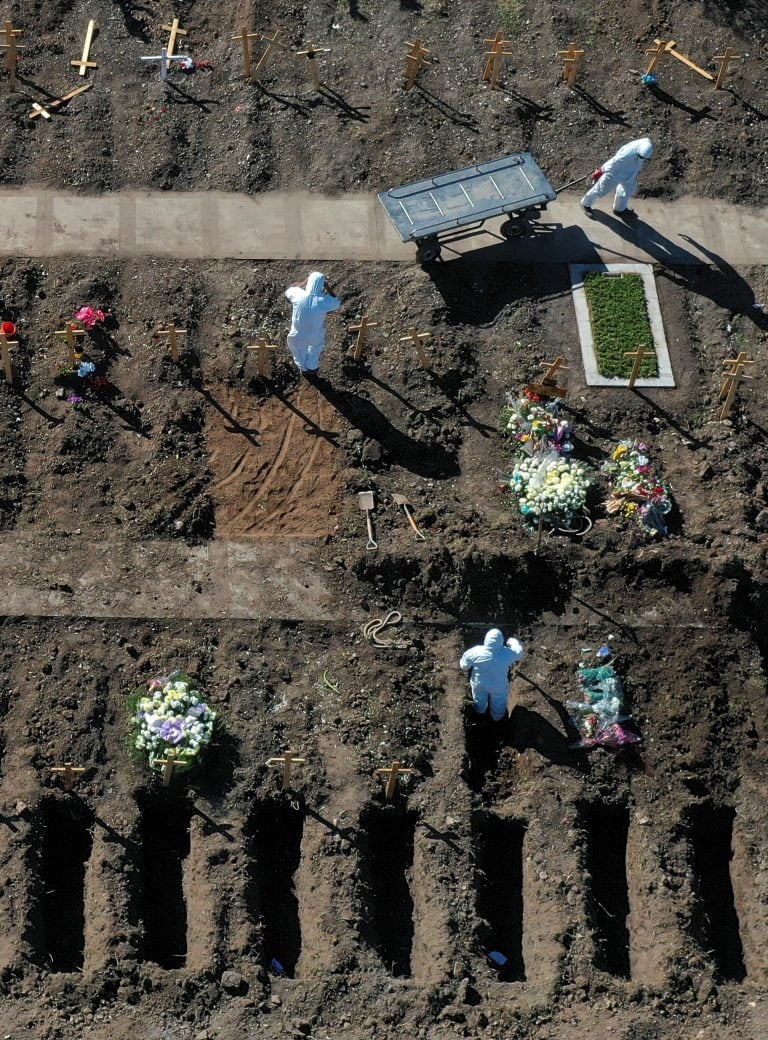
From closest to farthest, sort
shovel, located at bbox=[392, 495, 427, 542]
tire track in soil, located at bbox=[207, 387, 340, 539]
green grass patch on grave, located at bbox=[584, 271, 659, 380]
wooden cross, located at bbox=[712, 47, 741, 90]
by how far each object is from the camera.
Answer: shovel, located at bbox=[392, 495, 427, 542]
tire track in soil, located at bbox=[207, 387, 340, 539]
green grass patch on grave, located at bbox=[584, 271, 659, 380]
wooden cross, located at bbox=[712, 47, 741, 90]

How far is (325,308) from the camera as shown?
19031mm

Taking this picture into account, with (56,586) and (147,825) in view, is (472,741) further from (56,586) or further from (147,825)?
(56,586)

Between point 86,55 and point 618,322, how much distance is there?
1047 centimetres

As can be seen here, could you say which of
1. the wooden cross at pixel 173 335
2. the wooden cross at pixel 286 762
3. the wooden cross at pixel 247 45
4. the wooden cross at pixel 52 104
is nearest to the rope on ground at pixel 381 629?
the wooden cross at pixel 286 762

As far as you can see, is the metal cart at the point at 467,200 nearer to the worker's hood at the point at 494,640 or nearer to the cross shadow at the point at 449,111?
the cross shadow at the point at 449,111

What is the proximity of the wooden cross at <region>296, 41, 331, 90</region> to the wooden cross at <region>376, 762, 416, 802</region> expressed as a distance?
12.7 metres

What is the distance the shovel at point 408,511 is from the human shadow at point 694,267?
245 inches

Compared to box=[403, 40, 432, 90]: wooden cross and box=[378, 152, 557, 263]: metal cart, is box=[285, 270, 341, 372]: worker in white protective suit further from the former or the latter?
box=[403, 40, 432, 90]: wooden cross

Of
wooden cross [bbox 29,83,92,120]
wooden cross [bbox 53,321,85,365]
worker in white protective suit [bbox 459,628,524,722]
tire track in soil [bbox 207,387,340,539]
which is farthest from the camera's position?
wooden cross [bbox 29,83,92,120]

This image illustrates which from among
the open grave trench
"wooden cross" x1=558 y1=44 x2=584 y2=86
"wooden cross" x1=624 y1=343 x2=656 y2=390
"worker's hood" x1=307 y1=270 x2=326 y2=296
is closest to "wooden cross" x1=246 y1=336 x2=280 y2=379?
"worker's hood" x1=307 y1=270 x2=326 y2=296

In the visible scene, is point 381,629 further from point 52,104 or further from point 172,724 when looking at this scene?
point 52,104

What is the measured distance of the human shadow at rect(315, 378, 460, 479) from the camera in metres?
19.4

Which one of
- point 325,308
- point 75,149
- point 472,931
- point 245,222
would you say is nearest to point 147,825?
point 472,931

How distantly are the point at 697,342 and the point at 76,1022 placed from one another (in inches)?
522
